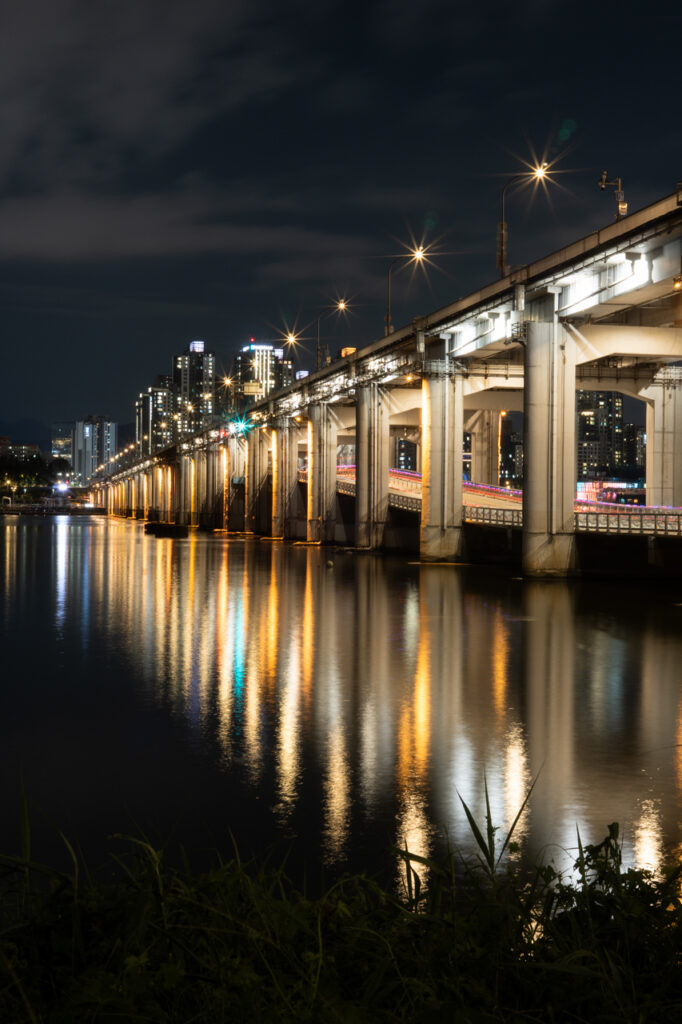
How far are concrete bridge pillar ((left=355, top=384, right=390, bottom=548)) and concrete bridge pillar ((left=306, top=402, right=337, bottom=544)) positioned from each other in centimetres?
963

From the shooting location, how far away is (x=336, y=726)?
1105 centimetres

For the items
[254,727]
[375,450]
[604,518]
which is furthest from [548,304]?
[254,727]

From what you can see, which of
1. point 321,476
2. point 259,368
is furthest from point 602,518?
point 259,368

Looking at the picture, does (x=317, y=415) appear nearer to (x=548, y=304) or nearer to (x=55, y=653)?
(x=548, y=304)

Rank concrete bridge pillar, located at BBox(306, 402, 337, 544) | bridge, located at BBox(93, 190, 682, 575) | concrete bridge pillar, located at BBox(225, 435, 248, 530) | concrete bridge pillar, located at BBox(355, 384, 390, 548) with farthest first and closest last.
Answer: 1. concrete bridge pillar, located at BBox(225, 435, 248, 530)
2. concrete bridge pillar, located at BBox(306, 402, 337, 544)
3. concrete bridge pillar, located at BBox(355, 384, 390, 548)
4. bridge, located at BBox(93, 190, 682, 575)

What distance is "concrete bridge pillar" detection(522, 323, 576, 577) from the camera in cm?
3547

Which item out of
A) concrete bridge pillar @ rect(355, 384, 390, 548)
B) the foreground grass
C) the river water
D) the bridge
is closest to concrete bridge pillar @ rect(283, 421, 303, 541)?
the bridge

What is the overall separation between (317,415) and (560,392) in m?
35.0

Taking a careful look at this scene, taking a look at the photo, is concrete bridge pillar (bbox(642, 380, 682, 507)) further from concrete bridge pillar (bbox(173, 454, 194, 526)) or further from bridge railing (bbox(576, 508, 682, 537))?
concrete bridge pillar (bbox(173, 454, 194, 526))

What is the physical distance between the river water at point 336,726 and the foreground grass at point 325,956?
1426 millimetres

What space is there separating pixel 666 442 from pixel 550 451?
24409 mm

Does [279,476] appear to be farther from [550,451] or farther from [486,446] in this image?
[550,451]

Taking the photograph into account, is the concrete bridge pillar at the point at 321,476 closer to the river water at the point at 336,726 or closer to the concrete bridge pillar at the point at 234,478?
the concrete bridge pillar at the point at 234,478

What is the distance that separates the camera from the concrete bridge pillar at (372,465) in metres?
55.8
